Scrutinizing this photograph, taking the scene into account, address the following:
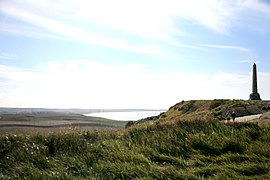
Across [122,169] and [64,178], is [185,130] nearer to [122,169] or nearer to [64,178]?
[122,169]

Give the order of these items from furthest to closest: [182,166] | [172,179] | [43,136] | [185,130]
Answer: [185,130] → [43,136] → [182,166] → [172,179]

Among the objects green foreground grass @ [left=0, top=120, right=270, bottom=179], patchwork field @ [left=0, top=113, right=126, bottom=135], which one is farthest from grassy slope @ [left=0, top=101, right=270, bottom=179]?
patchwork field @ [left=0, top=113, right=126, bottom=135]

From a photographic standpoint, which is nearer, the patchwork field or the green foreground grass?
the green foreground grass

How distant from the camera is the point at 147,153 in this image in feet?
23.0

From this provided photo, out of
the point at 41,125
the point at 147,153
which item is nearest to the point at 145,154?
the point at 147,153

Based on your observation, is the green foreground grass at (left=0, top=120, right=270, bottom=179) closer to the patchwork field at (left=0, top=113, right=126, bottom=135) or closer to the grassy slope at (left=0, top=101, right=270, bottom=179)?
the grassy slope at (left=0, top=101, right=270, bottom=179)

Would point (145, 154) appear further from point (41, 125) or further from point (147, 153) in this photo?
point (41, 125)

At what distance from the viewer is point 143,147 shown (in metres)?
7.28

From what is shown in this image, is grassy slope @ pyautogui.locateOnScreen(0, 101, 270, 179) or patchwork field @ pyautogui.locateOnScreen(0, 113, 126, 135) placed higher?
patchwork field @ pyautogui.locateOnScreen(0, 113, 126, 135)

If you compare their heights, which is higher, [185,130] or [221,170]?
[185,130]

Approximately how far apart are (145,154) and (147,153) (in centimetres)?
5

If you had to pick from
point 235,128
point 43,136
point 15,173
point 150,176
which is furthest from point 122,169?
point 235,128

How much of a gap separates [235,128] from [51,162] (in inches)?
187

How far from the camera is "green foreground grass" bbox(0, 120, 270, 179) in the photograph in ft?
19.7
